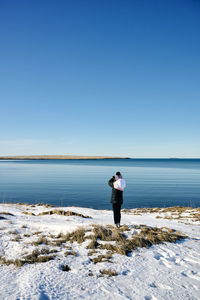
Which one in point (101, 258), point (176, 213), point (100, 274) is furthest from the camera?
point (176, 213)

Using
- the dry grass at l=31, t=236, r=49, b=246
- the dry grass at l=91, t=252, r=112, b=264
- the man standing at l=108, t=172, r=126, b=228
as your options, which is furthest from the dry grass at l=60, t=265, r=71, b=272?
the man standing at l=108, t=172, r=126, b=228

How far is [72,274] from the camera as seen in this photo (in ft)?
18.7

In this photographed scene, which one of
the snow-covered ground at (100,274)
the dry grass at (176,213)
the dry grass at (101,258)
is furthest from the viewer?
the dry grass at (176,213)

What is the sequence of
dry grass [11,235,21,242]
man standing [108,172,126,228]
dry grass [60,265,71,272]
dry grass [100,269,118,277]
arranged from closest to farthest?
dry grass [100,269,118,277]
dry grass [60,265,71,272]
dry grass [11,235,21,242]
man standing [108,172,126,228]

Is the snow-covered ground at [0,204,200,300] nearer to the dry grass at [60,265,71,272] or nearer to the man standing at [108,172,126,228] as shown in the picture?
the dry grass at [60,265,71,272]

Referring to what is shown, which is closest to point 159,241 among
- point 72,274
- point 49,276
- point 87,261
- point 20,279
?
point 87,261

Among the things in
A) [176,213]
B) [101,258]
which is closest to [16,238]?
[101,258]

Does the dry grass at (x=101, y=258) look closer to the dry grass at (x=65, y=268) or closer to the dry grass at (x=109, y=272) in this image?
the dry grass at (x=109, y=272)

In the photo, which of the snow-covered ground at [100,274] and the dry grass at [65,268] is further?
the dry grass at [65,268]

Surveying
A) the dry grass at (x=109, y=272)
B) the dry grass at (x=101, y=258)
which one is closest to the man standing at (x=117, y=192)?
the dry grass at (x=101, y=258)

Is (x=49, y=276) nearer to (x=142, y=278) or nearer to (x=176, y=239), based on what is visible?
(x=142, y=278)

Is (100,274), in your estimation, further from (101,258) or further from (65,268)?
(65,268)

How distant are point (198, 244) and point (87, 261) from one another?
177 inches

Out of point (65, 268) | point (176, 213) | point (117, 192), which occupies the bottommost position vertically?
point (176, 213)
